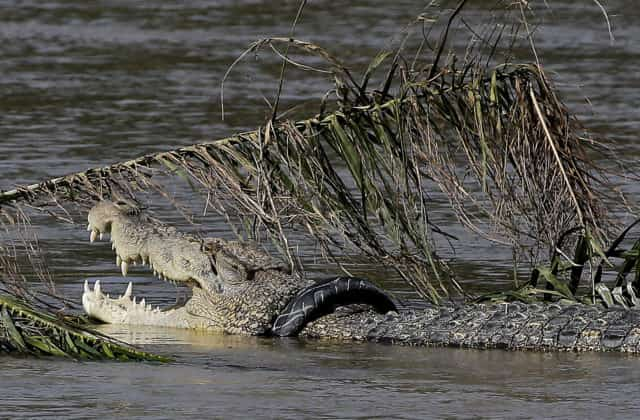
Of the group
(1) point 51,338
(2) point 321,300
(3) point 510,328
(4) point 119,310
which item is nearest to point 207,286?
(4) point 119,310

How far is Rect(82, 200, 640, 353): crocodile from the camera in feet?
26.5

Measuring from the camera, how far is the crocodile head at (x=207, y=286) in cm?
851

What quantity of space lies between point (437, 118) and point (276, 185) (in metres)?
0.88

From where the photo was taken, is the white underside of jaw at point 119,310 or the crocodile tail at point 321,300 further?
the white underside of jaw at point 119,310

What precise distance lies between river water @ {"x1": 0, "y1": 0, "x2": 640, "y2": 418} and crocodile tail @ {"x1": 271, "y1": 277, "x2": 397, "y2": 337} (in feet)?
0.69

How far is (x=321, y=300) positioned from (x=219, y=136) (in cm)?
626

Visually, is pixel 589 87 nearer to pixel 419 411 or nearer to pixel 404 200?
pixel 404 200

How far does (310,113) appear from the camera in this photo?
50.8ft

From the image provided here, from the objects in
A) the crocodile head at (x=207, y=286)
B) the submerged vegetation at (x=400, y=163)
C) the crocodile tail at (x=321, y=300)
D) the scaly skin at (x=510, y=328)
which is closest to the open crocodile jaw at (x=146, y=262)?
the crocodile head at (x=207, y=286)

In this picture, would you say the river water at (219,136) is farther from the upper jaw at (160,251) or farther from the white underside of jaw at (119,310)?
the upper jaw at (160,251)

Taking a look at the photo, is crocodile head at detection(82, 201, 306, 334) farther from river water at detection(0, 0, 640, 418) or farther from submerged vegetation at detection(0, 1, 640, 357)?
submerged vegetation at detection(0, 1, 640, 357)

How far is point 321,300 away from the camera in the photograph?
8500 millimetres

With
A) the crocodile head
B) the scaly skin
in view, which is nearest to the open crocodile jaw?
the crocodile head

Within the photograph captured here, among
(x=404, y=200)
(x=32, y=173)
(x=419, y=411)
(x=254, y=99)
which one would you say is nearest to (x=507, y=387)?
(x=419, y=411)
